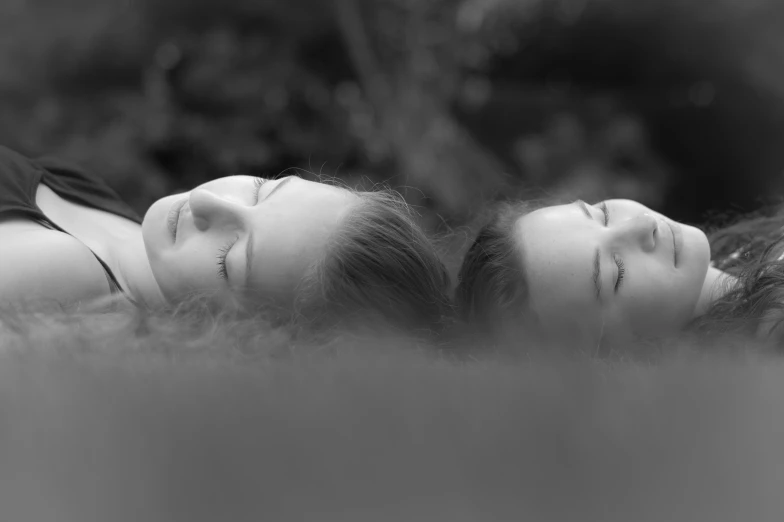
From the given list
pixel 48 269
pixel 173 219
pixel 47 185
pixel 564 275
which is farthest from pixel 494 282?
pixel 47 185

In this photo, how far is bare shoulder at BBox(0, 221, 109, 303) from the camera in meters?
0.75

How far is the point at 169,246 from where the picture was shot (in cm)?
79

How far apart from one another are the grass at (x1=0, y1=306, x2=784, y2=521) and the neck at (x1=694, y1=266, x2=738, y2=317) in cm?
37

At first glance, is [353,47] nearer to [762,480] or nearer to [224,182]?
[224,182]

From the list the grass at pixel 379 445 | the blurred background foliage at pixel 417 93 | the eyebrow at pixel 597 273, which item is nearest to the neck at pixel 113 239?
the grass at pixel 379 445

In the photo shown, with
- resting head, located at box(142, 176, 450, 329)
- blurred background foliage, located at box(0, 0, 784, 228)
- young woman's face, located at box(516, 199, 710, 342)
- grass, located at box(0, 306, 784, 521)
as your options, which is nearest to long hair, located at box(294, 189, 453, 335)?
resting head, located at box(142, 176, 450, 329)

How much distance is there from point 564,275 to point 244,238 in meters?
0.33

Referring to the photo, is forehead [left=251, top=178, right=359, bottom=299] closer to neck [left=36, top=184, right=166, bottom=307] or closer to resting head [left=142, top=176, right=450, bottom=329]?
resting head [left=142, top=176, right=450, bottom=329]

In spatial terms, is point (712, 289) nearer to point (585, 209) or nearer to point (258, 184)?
point (585, 209)

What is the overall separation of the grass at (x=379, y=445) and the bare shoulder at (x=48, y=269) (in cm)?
25

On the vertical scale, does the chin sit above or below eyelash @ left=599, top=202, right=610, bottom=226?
below

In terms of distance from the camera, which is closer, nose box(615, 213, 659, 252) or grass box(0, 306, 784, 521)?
grass box(0, 306, 784, 521)

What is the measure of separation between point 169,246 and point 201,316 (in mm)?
118

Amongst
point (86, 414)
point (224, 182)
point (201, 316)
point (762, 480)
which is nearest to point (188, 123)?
point (224, 182)
